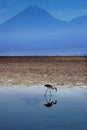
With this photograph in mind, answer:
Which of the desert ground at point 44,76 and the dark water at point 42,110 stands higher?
the desert ground at point 44,76

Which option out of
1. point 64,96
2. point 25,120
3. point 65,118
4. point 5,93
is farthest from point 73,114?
point 5,93

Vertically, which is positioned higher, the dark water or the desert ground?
the desert ground

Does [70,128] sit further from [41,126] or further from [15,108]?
[15,108]

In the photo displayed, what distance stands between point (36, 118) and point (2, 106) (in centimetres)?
189

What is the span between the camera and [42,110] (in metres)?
10.9

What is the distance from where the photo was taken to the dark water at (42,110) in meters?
8.91

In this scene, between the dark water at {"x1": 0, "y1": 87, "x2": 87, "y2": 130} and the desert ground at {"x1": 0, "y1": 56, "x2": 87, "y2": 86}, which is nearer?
the dark water at {"x1": 0, "y1": 87, "x2": 87, "y2": 130}

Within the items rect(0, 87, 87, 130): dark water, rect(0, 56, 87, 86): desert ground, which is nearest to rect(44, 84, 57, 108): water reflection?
rect(0, 87, 87, 130): dark water

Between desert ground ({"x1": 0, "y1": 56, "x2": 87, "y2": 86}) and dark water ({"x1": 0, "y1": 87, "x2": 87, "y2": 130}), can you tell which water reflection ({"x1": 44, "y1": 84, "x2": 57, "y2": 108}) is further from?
desert ground ({"x1": 0, "y1": 56, "x2": 87, "y2": 86})

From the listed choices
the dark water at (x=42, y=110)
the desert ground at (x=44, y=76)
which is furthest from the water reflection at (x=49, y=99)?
the desert ground at (x=44, y=76)

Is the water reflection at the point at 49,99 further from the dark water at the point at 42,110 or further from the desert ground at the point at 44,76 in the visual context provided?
the desert ground at the point at 44,76

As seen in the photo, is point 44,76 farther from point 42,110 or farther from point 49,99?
point 42,110

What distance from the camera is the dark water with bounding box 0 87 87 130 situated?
891cm

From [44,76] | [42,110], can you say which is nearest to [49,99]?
[42,110]
